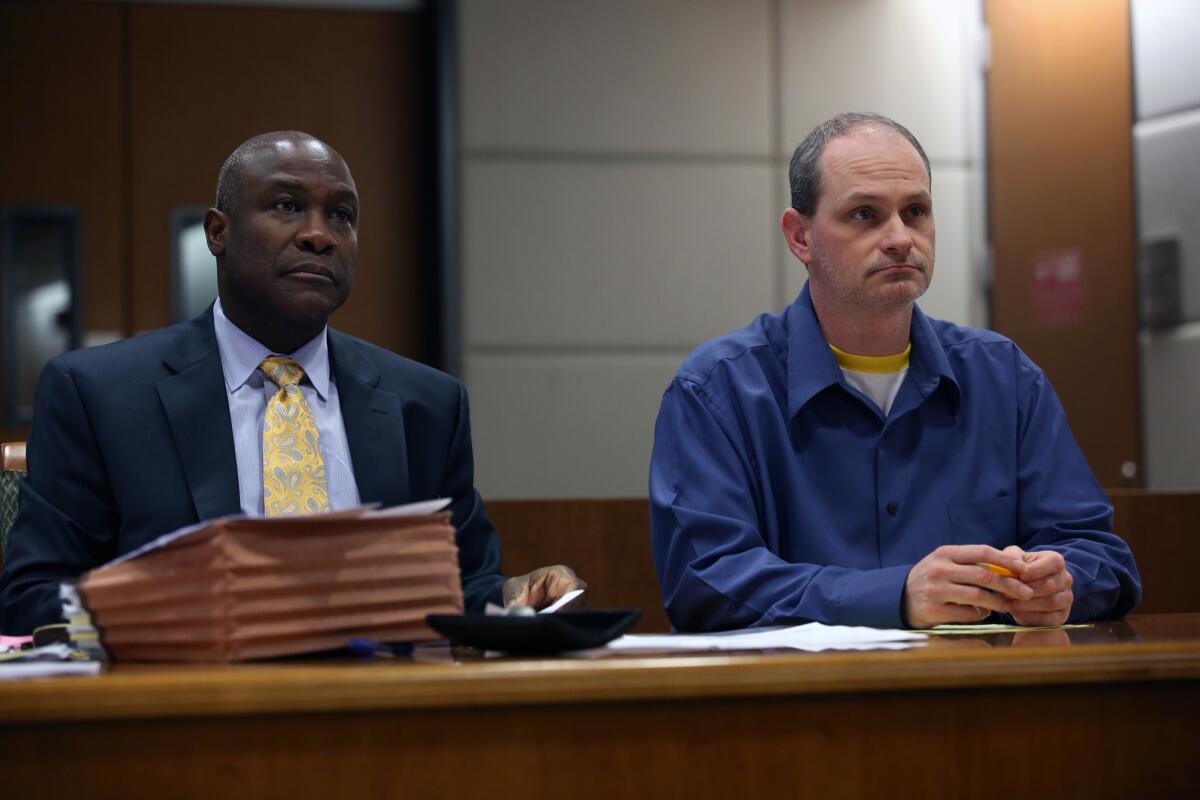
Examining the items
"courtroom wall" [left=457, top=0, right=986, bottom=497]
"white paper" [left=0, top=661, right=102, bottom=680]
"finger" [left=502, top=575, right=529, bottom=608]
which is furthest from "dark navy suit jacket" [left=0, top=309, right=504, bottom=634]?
"courtroom wall" [left=457, top=0, right=986, bottom=497]

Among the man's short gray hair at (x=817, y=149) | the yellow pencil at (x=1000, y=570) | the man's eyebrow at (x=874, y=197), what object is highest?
the man's short gray hair at (x=817, y=149)

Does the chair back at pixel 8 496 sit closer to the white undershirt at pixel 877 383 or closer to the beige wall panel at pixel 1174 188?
the white undershirt at pixel 877 383

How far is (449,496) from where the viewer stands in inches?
71.2

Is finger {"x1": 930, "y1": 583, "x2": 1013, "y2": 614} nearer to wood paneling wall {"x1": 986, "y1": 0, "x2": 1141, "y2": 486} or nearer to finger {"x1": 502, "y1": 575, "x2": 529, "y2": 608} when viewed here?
finger {"x1": 502, "y1": 575, "x2": 529, "y2": 608}

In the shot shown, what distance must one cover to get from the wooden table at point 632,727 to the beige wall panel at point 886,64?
11.2ft

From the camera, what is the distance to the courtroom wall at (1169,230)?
359 cm

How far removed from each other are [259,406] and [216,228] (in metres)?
0.25

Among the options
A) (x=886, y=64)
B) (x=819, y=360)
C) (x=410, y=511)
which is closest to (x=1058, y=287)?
(x=886, y=64)

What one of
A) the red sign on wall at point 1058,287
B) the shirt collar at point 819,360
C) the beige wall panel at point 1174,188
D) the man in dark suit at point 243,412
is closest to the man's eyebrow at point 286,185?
the man in dark suit at point 243,412

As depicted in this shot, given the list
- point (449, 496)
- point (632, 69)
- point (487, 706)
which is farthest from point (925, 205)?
point (632, 69)

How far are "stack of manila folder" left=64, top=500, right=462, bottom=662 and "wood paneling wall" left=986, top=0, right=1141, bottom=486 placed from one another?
3060 mm

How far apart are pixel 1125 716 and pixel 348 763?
1.96 feet

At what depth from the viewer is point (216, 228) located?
177cm

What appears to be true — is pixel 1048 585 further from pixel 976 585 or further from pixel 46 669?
pixel 46 669
